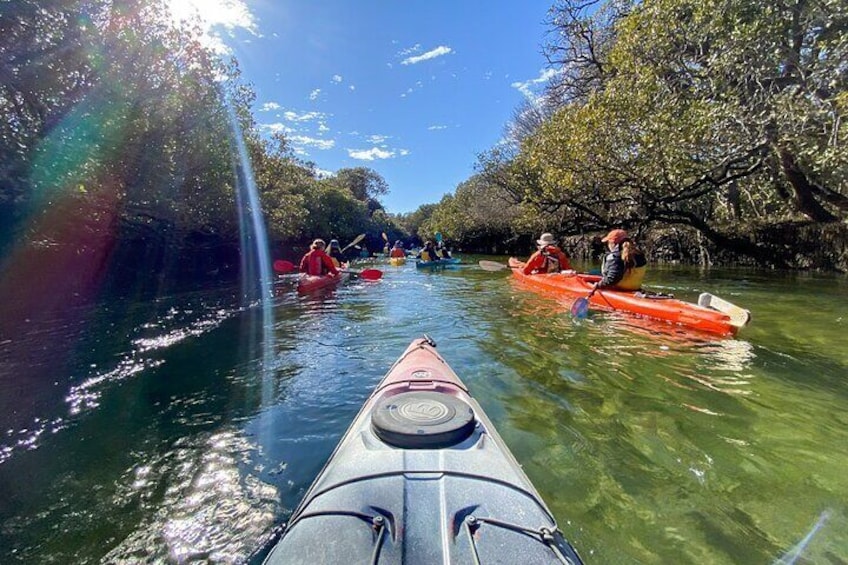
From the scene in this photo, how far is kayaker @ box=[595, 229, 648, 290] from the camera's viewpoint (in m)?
7.37

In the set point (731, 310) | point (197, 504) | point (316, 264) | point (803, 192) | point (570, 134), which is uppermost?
point (570, 134)

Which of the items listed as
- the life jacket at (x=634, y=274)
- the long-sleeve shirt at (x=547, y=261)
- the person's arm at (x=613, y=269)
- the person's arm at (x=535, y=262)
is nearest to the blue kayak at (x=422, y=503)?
the person's arm at (x=613, y=269)

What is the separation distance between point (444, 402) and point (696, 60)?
11.3 metres

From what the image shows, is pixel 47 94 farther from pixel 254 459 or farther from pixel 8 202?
pixel 254 459

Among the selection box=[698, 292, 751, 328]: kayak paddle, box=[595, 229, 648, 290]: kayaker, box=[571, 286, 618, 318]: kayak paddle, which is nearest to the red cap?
box=[595, 229, 648, 290]: kayaker

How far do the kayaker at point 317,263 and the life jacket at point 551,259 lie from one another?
6.10 metres

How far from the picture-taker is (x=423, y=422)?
213 cm

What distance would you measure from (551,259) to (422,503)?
10854mm

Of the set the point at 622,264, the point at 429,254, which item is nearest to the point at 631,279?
the point at 622,264

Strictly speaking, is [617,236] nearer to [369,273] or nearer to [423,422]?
[423,422]

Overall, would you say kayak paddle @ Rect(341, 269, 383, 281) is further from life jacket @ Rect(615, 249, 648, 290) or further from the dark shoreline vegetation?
life jacket @ Rect(615, 249, 648, 290)

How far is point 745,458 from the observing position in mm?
2975

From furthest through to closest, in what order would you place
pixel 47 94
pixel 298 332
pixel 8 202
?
1. pixel 8 202
2. pixel 47 94
3. pixel 298 332

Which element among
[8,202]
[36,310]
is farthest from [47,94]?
[36,310]
